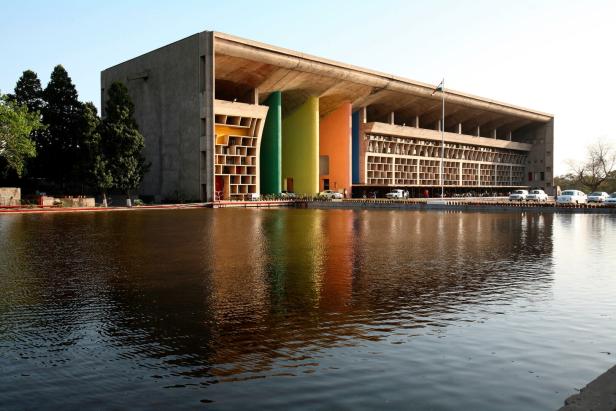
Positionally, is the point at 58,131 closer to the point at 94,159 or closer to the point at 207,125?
the point at 94,159

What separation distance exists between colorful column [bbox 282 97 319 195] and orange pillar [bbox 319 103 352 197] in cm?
613

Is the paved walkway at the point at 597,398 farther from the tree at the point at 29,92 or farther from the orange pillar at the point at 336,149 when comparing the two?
the orange pillar at the point at 336,149

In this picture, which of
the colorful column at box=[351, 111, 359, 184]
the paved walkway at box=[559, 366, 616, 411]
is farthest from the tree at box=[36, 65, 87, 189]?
the paved walkway at box=[559, 366, 616, 411]

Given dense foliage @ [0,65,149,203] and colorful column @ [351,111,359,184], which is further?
colorful column @ [351,111,359,184]

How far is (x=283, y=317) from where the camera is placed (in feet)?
33.8

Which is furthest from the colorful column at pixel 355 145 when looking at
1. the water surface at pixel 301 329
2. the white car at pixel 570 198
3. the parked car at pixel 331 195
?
the water surface at pixel 301 329

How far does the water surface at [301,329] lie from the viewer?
6656 mm

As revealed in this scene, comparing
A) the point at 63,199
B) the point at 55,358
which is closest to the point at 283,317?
the point at 55,358

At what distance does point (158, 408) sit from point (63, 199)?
5241 centimetres

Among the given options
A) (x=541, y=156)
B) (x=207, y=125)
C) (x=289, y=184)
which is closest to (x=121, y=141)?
(x=207, y=125)

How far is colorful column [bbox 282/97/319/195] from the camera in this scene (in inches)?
3078

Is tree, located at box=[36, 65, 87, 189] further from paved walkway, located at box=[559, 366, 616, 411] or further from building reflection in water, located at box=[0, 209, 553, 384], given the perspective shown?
paved walkway, located at box=[559, 366, 616, 411]

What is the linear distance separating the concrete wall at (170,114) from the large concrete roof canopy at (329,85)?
4061 millimetres

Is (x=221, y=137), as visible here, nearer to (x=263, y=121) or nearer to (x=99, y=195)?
(x=263, y=121)
